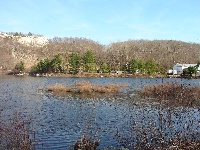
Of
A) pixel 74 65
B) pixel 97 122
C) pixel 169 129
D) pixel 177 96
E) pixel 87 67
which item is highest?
pixel 74 65

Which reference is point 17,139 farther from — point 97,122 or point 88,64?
point 88,64

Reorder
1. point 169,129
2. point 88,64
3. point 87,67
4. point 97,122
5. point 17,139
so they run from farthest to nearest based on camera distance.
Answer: point 87,67 → point 88,64 → point 97,122 → point 169,129 → point 17,139

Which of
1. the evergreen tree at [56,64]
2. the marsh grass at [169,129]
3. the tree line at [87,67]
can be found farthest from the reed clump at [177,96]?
the evergreen tree at [56,64]

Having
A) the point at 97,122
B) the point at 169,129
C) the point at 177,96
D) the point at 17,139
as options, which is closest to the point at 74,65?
the point at 97,122

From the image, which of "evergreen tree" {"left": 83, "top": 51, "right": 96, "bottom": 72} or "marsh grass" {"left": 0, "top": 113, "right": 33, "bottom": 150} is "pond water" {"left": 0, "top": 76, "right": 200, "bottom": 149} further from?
"evergreen tree" {"left": 83, "top": 51, "right": 96, "bottom": 72}

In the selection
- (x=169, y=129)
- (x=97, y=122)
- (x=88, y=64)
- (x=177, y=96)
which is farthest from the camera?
(x=88, y=64)

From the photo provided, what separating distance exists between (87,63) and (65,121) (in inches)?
3431

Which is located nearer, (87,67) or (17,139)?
(17,139)

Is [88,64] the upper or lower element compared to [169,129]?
upper

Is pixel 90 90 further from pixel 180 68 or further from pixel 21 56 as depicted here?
pixel 21 56

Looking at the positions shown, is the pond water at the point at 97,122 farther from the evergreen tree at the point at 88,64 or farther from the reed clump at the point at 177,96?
the evergreen tree at the point at 88,64

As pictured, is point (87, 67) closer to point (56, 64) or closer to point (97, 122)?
point (56, 64)

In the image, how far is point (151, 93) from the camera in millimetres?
41344

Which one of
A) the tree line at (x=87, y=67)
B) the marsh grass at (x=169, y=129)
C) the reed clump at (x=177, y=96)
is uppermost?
the tree line at (x=87, y=67)
